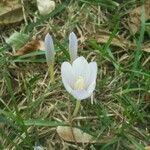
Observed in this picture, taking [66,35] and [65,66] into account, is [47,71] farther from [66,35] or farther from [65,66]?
[65,66]

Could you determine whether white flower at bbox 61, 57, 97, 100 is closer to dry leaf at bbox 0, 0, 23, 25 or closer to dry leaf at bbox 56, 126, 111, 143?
dry leaf at bbox 56, 126, 111, 143

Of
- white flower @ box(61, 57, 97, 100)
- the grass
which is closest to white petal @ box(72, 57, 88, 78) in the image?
white flower @ box(61, 57, 97, 100)

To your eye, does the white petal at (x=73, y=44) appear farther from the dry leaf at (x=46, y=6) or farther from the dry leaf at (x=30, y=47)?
Answer: the dry leaf at (x=46, y=6)

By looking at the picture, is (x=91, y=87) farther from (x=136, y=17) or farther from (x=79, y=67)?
(x=136, y=17)

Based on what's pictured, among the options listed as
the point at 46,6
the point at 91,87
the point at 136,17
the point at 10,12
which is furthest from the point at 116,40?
the point at 91,87

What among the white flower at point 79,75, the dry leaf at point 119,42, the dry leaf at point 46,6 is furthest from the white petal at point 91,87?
the dry leaf at point 46,6

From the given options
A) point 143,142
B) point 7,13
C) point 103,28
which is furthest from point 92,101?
point 7,13
